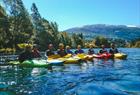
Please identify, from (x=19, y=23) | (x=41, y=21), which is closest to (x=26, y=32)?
(x=19, y=23)

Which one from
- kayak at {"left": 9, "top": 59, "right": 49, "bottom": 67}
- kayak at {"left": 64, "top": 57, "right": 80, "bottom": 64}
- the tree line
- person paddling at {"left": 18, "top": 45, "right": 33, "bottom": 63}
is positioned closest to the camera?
kayak at {"left": 9, "top": 59, "right": 49, "bottom": 67}

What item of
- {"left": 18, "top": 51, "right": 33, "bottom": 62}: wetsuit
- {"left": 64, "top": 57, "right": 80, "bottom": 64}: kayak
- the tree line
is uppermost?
Answer: the tree line

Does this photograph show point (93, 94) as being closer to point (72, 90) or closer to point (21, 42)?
point (72, 90)

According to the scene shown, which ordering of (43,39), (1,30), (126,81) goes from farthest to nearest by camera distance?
(43,39), (1,30), (126,81)

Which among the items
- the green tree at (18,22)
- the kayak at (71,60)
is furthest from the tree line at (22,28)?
the kayak at (71,60)

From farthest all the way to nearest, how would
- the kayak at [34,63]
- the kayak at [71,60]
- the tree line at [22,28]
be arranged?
the tree line at [22,28], the kayak at [71,60], the kayak at [34,63]

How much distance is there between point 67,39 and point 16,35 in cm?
4971

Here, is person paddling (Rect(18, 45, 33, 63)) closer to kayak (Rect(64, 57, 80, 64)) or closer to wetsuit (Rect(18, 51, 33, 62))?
wetsuit (Rect(18, 51, 33, 62))

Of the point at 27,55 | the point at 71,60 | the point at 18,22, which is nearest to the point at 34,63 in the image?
the point at 27,55

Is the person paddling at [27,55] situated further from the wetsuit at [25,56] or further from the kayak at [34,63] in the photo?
the kayak at [34,63]

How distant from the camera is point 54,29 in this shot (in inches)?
4296

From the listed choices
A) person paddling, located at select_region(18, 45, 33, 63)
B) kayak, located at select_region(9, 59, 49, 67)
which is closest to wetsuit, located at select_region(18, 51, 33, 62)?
person paddling, located at select_region(18, 45, 33, 63)

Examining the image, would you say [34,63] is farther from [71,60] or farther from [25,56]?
[71,60]

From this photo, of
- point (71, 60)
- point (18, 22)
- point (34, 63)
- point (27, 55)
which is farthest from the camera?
point (18, 22)
